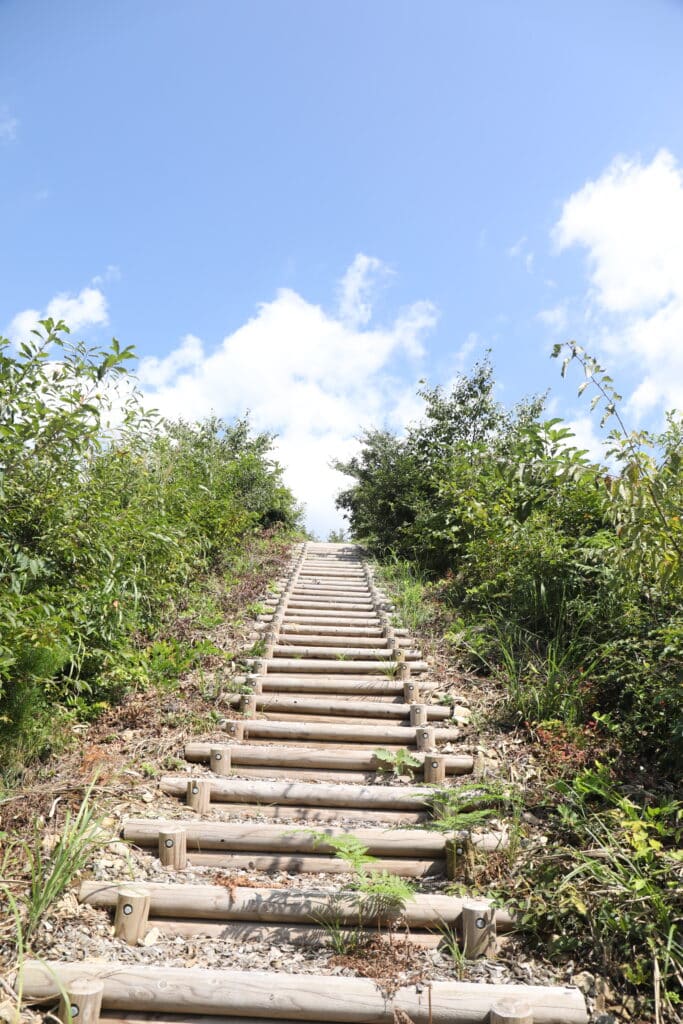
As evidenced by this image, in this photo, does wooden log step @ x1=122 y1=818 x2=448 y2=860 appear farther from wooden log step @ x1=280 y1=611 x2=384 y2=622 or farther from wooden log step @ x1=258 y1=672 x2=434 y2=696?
wooden log step @ x1=280 y1=611 x2=384 y2=622

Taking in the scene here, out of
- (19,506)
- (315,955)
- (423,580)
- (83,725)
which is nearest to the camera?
(315,955)

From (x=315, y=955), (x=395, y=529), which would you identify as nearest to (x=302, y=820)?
(x=315, y=955)

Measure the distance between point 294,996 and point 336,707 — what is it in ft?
9.55

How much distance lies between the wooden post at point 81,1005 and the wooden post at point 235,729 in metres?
2.51

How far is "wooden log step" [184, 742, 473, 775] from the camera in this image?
15.4 feet

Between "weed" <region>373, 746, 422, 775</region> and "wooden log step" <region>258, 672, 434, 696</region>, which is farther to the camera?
"wooden log step" <region>258, 672, 434, 696</region>

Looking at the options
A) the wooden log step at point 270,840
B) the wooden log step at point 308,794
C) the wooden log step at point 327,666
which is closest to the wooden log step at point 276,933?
the wooden log step at point 270,840

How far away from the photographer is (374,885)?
3066 mm

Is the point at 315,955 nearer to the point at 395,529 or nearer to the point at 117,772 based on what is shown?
the point at 117,772

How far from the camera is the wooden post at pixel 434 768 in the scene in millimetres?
4473

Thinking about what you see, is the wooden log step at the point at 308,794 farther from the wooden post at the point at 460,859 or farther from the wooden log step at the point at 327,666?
the wooden log step at the point at 327,666

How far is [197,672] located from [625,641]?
363 centimetres

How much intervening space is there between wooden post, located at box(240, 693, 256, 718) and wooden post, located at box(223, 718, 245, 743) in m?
0.26

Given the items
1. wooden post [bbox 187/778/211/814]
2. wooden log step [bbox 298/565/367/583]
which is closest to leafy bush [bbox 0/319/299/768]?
wooden post [bbox 187/778/211/814]
